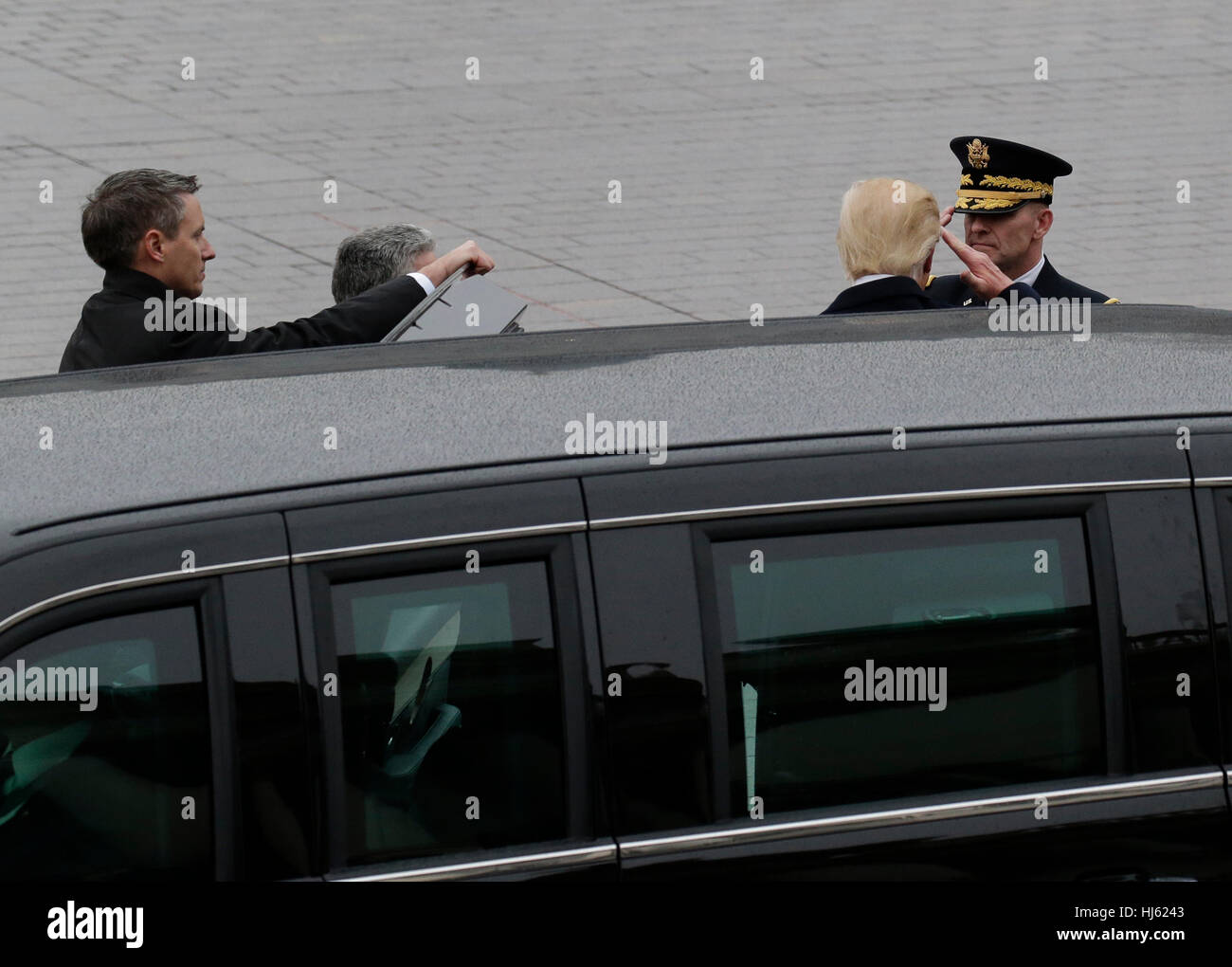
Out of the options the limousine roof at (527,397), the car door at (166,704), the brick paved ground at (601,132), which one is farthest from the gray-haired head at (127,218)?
the brick paved ground at (601,132)

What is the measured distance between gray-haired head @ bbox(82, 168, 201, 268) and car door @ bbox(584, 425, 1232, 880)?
256 cm

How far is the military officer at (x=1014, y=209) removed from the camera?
5855 mm

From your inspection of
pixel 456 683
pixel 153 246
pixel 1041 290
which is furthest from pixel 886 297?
pixel 456 683

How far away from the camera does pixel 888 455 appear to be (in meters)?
2.91

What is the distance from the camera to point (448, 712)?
2.82 m

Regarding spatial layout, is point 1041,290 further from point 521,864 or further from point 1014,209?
point 521,864

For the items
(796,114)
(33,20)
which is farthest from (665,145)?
(33,20)

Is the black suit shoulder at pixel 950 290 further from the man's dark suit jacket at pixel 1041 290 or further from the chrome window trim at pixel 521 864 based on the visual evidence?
the chrome window trim at pixel 521 864

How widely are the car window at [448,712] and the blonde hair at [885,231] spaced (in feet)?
7.54

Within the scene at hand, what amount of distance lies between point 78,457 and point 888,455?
1260 mm

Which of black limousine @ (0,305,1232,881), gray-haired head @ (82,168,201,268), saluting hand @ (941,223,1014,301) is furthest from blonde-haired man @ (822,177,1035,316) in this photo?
gray-haired head @ (82,168,201,268)

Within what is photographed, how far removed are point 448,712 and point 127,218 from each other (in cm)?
261

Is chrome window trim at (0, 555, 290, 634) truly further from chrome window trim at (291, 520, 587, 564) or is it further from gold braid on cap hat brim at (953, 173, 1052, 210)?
gold braid on cap hat brim at (953, 173, 1052, 210)
